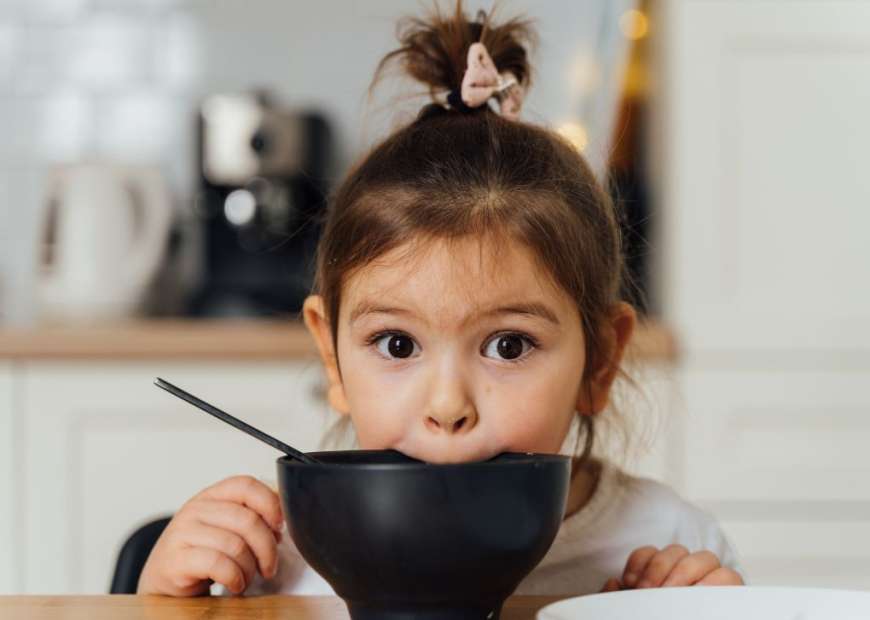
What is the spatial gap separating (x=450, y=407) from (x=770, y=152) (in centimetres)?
182

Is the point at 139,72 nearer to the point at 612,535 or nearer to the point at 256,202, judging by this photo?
the point at 256,202

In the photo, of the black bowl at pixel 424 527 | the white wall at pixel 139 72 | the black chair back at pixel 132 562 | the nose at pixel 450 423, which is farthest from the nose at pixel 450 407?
the white wall at pixel 139 72

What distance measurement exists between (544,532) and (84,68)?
2.65 meters

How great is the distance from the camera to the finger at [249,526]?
0.94 m

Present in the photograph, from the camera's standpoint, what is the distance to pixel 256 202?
2.77 meters

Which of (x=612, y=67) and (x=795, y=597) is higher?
(x=612, y=67)

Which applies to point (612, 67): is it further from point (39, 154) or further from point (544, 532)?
point (544, 532)

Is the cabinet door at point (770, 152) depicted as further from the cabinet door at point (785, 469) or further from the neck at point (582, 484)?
the neck at point (582, 484)

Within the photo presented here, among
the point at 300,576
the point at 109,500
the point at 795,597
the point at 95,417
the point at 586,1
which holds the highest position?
the point at 586,1

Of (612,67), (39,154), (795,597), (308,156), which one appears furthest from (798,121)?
(795,597)

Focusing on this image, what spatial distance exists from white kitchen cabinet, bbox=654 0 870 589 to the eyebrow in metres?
1.56

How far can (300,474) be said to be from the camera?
64 centimetres

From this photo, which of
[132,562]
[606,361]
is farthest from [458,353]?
[132,562]

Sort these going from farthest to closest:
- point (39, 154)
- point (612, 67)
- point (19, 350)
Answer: point (39, 154) < point (612, 67) < point (19, 350)
